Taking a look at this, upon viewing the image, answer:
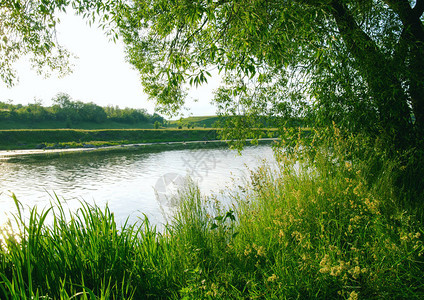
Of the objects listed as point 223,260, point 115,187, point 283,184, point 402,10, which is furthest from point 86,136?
point 223,260

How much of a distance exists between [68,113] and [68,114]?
0.54m

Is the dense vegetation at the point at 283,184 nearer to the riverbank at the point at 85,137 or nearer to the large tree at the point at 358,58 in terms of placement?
the large tree at the point at 358,58

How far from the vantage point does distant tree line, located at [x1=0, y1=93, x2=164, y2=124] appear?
92.9m

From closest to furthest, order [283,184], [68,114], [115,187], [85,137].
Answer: [283,184] → [115,187] → [85,137] → [68,114]

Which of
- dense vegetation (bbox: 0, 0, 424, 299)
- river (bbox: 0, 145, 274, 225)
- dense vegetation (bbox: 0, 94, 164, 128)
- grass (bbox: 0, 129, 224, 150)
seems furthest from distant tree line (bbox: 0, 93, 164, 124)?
dense vegetation (bbox: 0, 0, 424, 299)

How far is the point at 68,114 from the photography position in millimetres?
102750

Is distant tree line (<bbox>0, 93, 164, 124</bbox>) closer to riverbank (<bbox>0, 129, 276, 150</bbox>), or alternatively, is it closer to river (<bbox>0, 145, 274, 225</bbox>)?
riverbank (<bbox>0, 129, 276, 150</bbox>)

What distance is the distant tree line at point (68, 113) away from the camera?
3656 inches

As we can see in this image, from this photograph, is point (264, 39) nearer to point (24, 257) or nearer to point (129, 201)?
point (24, 257)

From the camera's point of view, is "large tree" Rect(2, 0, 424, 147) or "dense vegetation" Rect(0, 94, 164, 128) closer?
"large tree" Rect(2, 0, 424, 147)

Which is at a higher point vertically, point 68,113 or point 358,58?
point 68,113

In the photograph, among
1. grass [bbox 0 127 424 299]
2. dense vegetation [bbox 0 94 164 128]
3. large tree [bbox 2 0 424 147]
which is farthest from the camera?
dense vegetation [bbox 0 94 164 128]

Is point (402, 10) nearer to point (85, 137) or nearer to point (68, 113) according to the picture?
point (85, 137)

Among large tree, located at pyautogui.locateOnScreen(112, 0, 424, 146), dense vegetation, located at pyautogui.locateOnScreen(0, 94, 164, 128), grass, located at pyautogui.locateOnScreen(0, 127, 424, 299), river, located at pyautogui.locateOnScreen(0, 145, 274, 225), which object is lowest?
river, located at pyautogui.locateOnScreen(0, 145, 274, 225)
